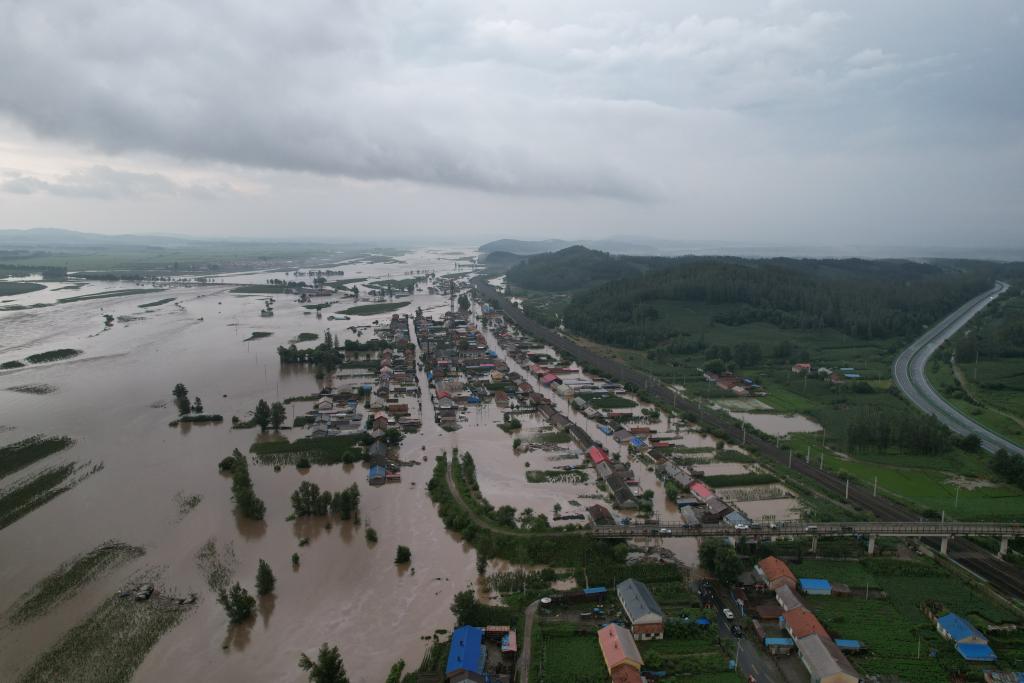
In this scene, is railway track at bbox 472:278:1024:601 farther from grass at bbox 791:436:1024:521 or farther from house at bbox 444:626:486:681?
house at bbox 444:626:486:681

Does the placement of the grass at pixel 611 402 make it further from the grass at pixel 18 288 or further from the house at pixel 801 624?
the grass at pixel 18 288

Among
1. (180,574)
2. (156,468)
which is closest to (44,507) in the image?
(156,468)

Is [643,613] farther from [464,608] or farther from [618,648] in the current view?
[464,608]

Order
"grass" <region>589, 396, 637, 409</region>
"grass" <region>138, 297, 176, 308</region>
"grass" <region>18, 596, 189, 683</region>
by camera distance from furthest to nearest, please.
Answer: "grass" <region>138, 297, 176, 308</region> < "grass" <region>589, 396, 637, 409</region> < "grass" <region>18, 596, 189, 683</region>

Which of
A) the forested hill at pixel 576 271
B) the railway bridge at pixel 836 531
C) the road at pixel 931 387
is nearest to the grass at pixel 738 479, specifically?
the railway bridge at pixel 836 531

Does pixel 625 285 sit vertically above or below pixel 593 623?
above

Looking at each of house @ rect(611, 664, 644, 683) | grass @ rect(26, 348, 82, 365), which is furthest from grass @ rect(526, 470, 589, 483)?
grass @ rect(26, 348, 82, 365)

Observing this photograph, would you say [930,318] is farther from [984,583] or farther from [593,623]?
[593,623]
